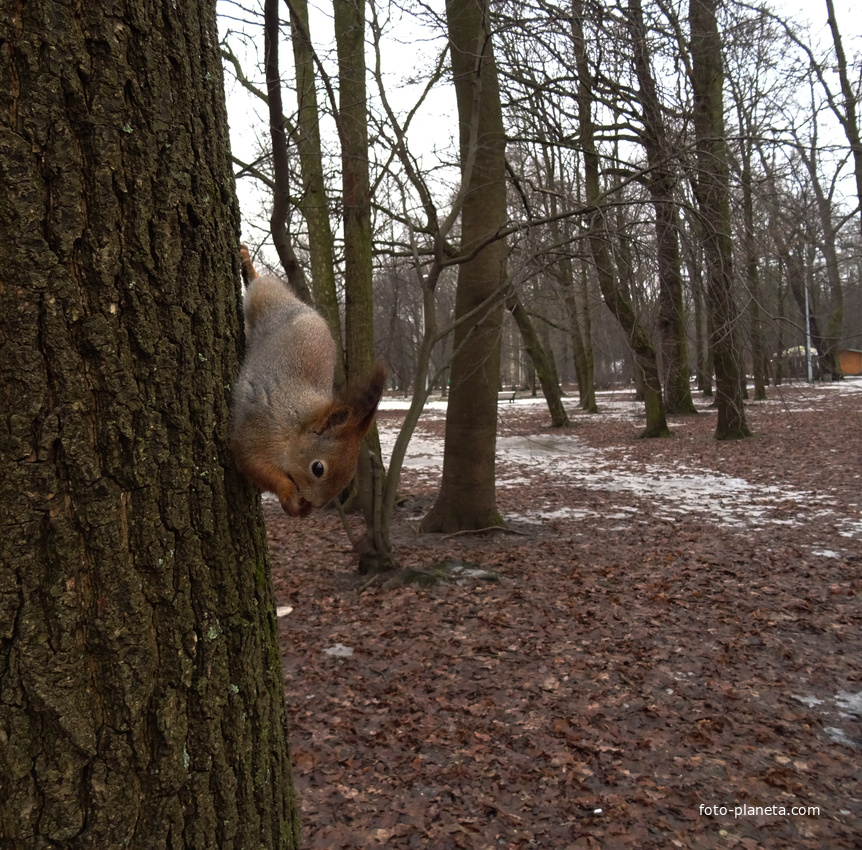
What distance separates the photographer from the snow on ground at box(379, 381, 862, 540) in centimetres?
850

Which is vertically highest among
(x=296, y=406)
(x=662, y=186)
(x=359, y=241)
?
(x=359, y=241)

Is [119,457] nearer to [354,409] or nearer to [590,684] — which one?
[354,409]

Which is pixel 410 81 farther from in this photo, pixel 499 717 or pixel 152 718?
pixel 152 718

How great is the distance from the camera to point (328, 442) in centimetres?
211

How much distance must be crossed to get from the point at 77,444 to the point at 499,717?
3420 millimetres

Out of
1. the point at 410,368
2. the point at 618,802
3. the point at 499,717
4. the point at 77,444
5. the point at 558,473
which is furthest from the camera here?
the point at 410,368

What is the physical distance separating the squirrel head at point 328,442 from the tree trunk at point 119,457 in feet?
1.34

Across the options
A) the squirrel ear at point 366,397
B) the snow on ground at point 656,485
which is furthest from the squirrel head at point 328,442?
the snow on ground at point 656,485

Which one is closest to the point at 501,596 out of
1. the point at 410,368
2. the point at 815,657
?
the point at 815,657

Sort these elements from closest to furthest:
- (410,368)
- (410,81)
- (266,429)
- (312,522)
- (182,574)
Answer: (182,574) < (266,429) < (410,81) < (312,522) < (410,368)

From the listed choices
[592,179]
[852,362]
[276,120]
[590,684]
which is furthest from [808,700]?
[852,362]

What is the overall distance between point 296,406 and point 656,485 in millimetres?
9967

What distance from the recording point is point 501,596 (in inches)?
237

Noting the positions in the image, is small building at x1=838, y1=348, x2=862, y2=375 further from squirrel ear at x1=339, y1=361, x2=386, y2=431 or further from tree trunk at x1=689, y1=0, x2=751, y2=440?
squirrel ear at x1=339, y1=361, x2=386, y2=431
